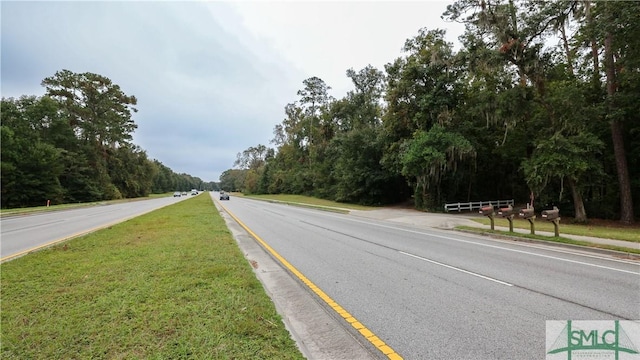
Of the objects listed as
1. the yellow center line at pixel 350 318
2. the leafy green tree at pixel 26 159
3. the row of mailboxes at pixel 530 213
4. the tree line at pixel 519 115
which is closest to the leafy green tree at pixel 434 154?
the tree line at pixel 519 115

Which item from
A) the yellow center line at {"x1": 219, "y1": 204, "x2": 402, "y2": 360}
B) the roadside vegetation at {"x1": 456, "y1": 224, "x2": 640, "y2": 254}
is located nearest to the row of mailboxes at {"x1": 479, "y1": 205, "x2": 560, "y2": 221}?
the roadside vegetation at {"x1": 456, "y1": 224, "x2": 640, "y2": 254}

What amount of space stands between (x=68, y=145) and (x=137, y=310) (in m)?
57.0

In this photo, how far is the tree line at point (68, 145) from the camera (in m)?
36.2

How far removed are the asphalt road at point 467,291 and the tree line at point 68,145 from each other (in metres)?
42.2

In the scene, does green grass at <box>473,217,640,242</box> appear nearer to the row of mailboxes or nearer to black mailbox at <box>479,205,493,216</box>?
the row of mailboxes

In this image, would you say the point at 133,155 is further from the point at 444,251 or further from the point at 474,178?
the point at 444,251

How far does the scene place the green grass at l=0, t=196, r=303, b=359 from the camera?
10.3 ft

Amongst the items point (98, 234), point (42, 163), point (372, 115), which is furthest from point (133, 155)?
point (98, 234)

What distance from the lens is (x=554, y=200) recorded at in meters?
24.5

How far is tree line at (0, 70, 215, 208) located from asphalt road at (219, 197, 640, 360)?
42.2 meters

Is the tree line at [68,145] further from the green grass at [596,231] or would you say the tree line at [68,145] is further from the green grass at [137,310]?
the green grass at [596,231]

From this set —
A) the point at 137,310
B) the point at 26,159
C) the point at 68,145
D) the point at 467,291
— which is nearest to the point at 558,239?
the point at 467,291

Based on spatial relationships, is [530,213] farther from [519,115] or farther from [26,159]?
[26,159]

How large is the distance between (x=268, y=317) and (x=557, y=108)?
75.3 ft
